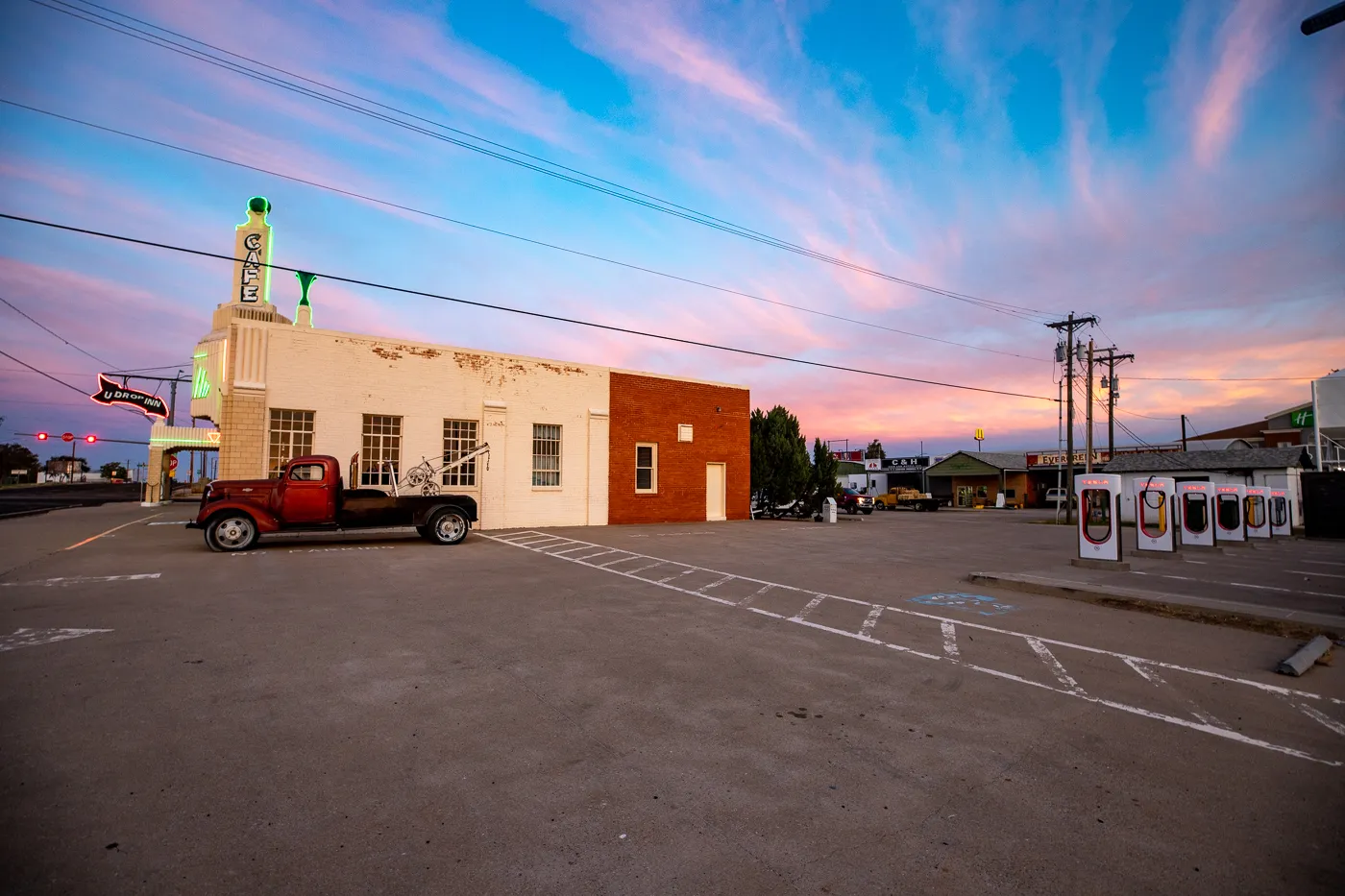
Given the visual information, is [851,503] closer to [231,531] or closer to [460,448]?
[460,448]

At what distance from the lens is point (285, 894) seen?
2.56m

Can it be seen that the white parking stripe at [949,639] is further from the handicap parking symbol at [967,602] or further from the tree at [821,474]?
the tree at [821,474]

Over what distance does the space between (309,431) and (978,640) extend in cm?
1847

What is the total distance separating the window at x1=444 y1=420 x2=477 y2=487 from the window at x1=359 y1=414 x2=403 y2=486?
148 cm

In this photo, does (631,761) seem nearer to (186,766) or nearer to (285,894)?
(285,894)

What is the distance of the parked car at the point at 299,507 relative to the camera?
1379cm

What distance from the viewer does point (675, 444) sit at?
86.2 ft

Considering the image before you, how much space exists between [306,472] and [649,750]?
13.5 m

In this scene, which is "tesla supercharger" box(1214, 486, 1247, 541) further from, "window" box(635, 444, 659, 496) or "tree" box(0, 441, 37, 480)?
"tree" box(0, 441, 37, 480)

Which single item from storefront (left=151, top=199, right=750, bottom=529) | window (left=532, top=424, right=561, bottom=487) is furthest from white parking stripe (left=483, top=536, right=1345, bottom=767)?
window (left=532, top=424, right=561, bottom=487)

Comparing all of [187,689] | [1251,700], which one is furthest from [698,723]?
[1251,700]

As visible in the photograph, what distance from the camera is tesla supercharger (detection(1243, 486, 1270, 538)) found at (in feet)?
70.1

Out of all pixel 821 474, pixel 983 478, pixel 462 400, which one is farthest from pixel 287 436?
pixel 983 478

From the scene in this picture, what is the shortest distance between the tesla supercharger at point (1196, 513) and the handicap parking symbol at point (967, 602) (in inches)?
482
